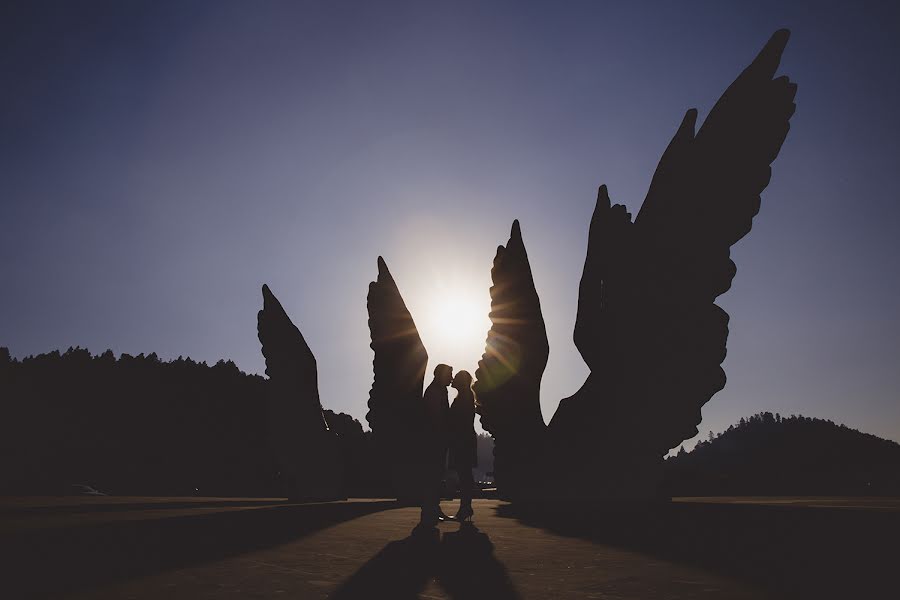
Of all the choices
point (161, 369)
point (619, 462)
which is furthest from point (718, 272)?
point (161, 369)

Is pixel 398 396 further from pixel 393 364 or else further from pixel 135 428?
pixel 135 428

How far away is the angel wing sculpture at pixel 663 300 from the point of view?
1309cm

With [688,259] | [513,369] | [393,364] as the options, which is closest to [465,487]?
[513,369]

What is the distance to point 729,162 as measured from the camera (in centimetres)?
1322

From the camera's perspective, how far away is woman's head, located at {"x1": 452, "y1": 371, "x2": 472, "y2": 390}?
28.8 ft

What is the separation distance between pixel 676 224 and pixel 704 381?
4093 millimetres

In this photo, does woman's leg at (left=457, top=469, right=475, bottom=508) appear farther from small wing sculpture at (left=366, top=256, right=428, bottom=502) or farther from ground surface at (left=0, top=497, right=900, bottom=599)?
small wing sculpture at (left=366, top=256, right=428, bottom=502)

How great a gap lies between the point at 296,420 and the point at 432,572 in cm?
1353

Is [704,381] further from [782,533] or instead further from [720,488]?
[720,488]

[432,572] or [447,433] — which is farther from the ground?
→ [447,433]

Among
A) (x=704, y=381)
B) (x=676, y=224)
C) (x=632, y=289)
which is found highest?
(x=676, y=224)

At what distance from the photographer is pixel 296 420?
56.4ft

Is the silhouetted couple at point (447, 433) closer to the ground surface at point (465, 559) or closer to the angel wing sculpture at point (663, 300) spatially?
the ground surface at point (465, 559)

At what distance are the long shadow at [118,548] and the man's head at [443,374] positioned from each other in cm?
293
